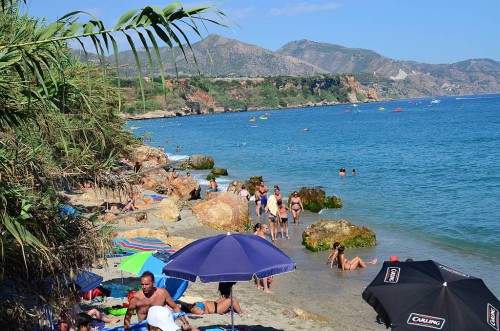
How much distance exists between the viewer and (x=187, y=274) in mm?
7590

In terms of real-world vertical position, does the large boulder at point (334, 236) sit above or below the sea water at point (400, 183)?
above

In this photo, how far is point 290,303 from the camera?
1292cm

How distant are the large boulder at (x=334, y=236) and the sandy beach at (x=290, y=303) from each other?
1.82 metres

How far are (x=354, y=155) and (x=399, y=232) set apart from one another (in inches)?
1363

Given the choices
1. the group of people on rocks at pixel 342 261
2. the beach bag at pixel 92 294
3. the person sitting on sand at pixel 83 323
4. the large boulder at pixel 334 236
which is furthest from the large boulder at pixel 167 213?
the person sitting on sand at pixel 83 323

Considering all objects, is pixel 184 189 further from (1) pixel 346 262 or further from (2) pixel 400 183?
(2) pixel 400 183

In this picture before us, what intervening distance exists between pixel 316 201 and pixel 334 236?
7.72 meters

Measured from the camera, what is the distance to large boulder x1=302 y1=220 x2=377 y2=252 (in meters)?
18.2

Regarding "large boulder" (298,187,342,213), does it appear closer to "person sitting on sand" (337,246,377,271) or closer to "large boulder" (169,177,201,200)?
"large boulder" (169,177,201,200)

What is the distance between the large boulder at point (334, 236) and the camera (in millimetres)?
18250

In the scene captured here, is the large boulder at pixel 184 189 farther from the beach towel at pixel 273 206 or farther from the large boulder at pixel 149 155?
the large boulder at pixel 149 155

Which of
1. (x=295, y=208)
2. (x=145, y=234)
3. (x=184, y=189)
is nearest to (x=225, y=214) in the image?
(x=295, y=208)

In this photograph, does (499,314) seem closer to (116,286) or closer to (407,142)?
(116,286)

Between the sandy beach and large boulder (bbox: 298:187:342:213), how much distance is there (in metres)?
9.58
